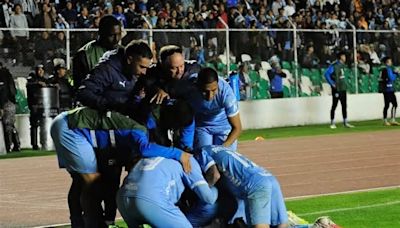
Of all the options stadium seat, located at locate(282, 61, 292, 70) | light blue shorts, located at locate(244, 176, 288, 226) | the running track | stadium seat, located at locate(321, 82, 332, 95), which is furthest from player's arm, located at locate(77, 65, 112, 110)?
stadium seat, located at locate(321, 82, 332, 95)

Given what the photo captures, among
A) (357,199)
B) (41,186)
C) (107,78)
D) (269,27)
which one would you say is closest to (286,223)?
(107,78)

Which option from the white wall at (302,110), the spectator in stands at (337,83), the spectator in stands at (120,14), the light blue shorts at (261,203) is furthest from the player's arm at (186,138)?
the spectator in stands at (337,83)

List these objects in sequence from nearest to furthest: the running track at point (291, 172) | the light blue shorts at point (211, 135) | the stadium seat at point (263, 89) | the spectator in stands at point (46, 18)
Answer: the light blue shorts at point (211, 135) < the running track at point (291, 172) < the spectator in stands at point (46, 18) < the stadium seat at point (263, 89)

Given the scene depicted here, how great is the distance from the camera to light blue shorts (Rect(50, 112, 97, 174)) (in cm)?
1041

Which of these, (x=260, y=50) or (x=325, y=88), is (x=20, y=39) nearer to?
(x=260, y=50)

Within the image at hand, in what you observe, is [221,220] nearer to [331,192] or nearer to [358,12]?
[331,192]

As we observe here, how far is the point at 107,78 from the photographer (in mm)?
10539

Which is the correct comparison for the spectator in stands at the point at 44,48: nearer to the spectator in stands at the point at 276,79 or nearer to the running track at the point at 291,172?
the running track at the point at 291,172

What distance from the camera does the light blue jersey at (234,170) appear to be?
381 inches

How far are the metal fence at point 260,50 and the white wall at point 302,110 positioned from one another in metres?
0.27

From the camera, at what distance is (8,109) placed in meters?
24.3

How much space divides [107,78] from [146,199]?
5.95ft

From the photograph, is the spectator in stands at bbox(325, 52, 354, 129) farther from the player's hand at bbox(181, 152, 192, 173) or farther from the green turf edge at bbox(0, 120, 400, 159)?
the player's hand at bbox(181, 152, 192, 173)

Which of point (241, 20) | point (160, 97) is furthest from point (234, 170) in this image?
point (241, 20)
